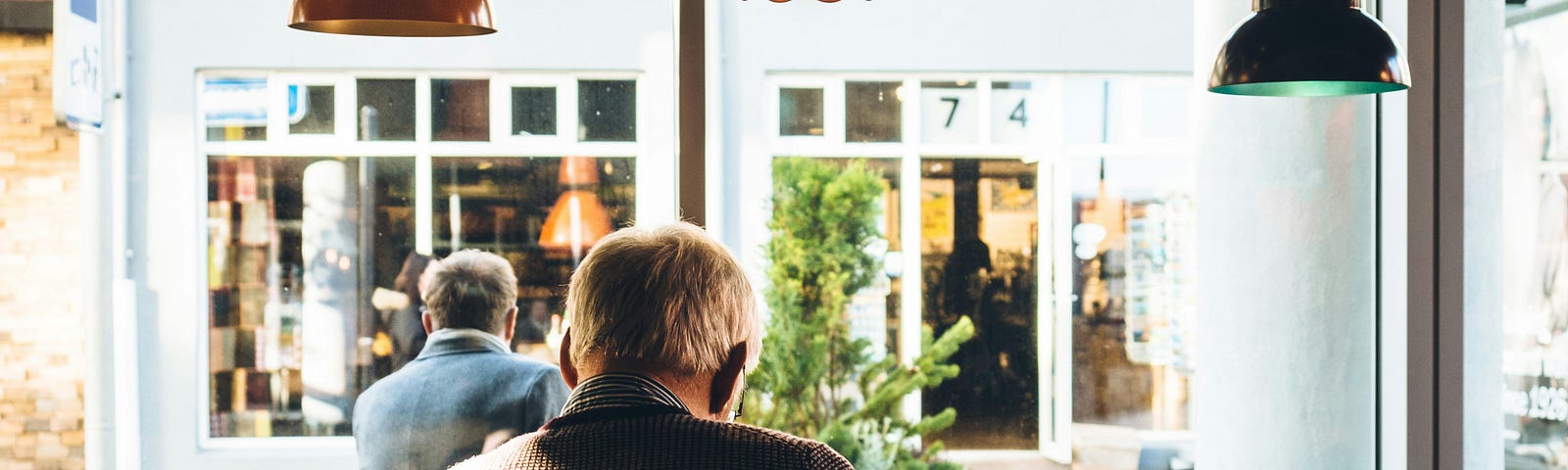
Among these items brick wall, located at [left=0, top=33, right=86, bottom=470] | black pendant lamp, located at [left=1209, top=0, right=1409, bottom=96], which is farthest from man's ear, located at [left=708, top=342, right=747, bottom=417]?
brick wall, located at [left=0, top=33, right=86, bottom=470]

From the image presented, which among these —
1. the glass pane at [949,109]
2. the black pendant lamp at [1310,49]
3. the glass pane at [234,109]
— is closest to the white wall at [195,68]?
the glass pane at [234,109]

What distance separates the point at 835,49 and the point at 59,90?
2.99 meters

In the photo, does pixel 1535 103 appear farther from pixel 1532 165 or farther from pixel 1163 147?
pixel 1163 147

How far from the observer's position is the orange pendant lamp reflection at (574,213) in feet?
17.7

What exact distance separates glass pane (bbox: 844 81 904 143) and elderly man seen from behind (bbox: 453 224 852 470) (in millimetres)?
3969

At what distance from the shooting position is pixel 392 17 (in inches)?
75.5

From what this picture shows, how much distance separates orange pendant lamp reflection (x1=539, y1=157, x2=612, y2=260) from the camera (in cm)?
541

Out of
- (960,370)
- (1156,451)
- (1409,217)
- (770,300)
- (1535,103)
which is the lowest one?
(1156,451)

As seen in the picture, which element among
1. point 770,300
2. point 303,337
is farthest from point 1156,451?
point 303,337

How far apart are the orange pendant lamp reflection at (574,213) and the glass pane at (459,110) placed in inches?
16.0

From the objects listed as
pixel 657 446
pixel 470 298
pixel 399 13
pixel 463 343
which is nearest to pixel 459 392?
pixel 463 343

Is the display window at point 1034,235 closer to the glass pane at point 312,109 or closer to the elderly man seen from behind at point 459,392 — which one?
the glass pane at point 312,109

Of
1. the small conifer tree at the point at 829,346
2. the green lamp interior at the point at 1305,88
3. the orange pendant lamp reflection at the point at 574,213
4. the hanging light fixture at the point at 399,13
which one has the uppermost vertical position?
the hanging light fixture at the point at 399,13

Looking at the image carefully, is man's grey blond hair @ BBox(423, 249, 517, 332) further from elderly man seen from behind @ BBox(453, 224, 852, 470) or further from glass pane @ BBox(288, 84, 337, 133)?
glass pane @ BBox(288, 84, 337, 133)
